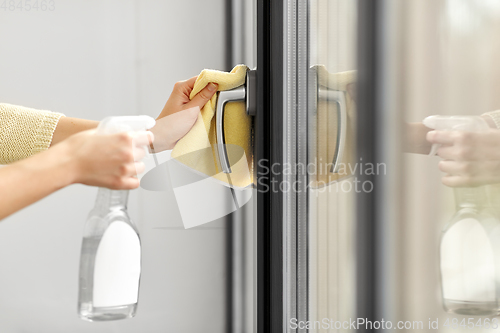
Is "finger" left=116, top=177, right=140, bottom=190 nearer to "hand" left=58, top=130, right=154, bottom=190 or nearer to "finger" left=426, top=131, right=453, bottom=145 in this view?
"hand" left=58, top=130, right=154, bottom=190

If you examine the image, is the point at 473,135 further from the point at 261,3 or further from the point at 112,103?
the point at 112,103

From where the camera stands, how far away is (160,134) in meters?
0.53

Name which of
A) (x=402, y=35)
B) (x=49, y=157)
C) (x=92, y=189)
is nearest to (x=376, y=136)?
(x=402, y=35)

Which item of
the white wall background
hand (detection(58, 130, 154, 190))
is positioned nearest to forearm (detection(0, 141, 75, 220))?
hand (detection(58, 130, 154, 190))

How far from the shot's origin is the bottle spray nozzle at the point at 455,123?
186mm

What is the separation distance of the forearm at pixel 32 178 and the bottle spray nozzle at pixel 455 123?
0.32 meters

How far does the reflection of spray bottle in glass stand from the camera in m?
0.40

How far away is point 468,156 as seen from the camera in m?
0.19

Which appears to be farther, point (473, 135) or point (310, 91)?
point (310, 91)

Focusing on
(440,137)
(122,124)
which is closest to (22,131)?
(122,124)

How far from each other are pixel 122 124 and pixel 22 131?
164mm

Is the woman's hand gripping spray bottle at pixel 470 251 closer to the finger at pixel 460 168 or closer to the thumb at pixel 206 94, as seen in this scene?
the finger at pixel 460 168

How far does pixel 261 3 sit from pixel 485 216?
407mm

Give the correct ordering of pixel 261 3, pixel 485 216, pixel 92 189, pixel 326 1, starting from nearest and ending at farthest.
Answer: pixel 485 216, pixel 326 1, pixel 261 3, pixel 92 189
